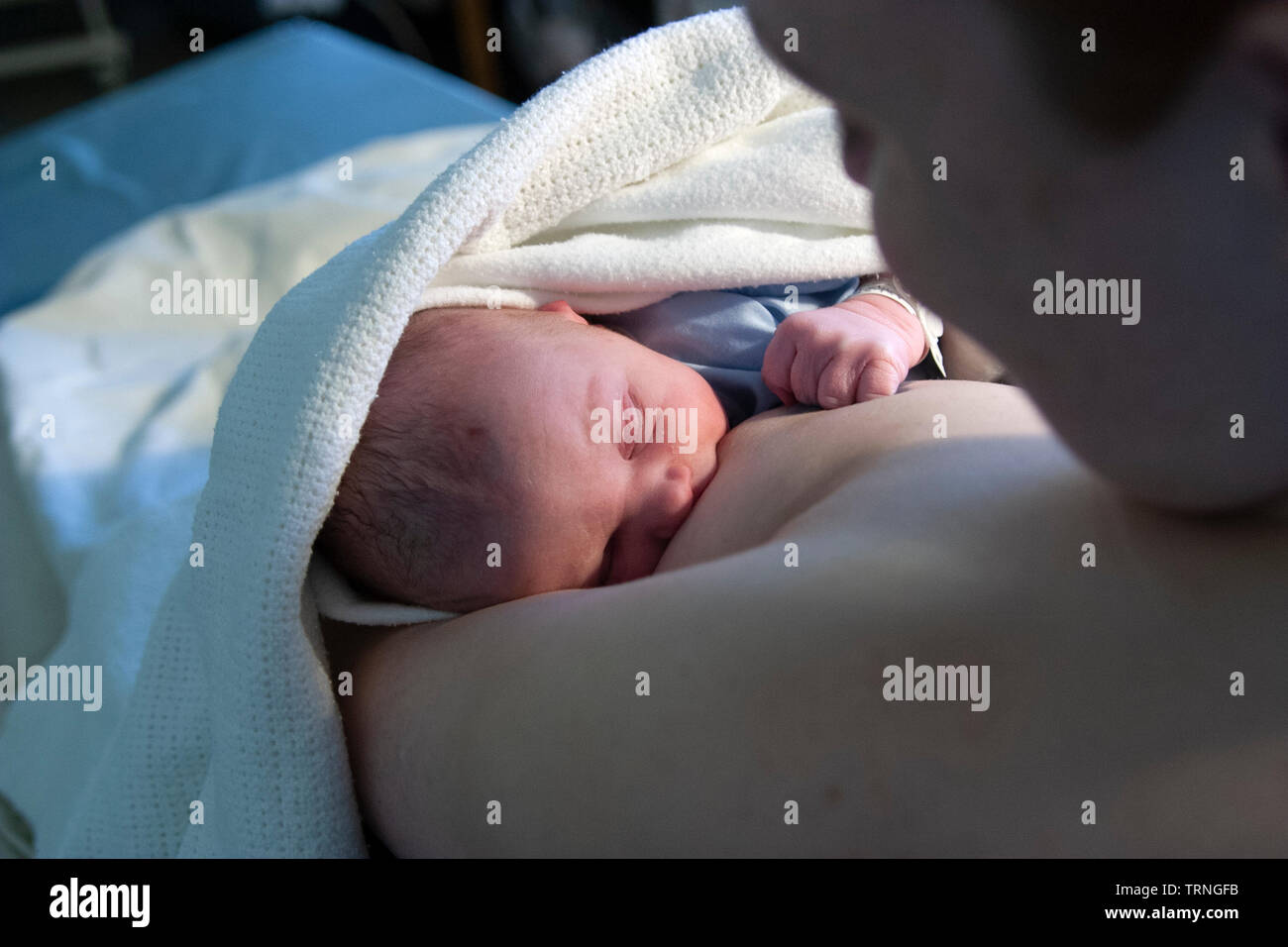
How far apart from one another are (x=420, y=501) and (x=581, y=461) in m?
0.12

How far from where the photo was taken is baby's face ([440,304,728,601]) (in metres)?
0.81

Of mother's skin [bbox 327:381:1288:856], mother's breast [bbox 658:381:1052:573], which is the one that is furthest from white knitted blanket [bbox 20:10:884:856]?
mother's breast [bbox 658:381:1052:573]

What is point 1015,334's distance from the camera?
422mm

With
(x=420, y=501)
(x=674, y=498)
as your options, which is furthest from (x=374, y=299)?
(x=674, y=498)

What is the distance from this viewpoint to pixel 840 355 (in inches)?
32.2

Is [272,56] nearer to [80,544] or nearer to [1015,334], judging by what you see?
[80,544]

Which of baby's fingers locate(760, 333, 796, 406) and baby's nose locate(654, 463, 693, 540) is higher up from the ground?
baby's fingers locate(760, 333, 796, 406)

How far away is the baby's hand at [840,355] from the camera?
81cm

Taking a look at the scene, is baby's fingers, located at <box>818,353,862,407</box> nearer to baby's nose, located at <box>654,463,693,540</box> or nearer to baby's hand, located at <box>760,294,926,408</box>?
baby's hand, located at <box>760,294,926,408</box>

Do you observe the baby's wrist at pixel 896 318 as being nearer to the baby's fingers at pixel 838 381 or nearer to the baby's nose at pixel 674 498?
the baby's fingers at pixel 838 381

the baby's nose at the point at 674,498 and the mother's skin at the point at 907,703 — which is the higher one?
the baby's nose at the point at 674,498

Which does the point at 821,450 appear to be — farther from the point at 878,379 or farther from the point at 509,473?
the point at 509,473

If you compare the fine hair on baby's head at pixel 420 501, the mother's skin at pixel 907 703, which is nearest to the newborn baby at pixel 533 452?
the fine hair on baby's head at pixel 420 501

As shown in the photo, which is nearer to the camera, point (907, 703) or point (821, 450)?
point (907, 703)
